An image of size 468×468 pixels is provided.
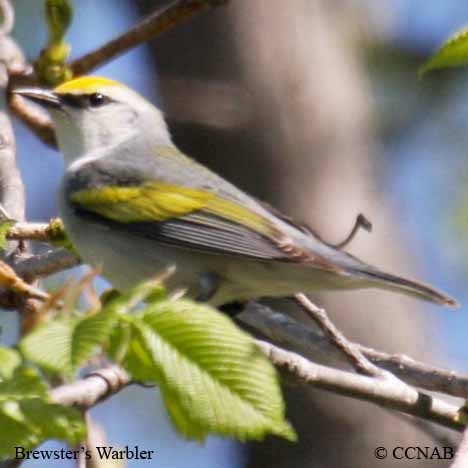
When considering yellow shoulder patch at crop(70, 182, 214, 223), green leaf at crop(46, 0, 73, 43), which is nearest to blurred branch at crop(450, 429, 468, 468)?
yellow shoulder patch at crop(70, 182, 214, 223)

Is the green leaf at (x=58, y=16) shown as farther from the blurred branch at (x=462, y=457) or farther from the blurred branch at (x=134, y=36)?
the blurred branch at (x=462, y=457)

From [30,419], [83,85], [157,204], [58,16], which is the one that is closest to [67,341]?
[30,419]

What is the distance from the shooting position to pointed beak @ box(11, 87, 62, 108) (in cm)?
428

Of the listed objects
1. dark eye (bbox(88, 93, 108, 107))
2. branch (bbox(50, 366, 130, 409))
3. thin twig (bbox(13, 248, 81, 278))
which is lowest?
thin twig (bbox(13, 248, 81, 278))

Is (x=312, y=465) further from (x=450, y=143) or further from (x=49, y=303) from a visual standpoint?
(x=450, y=143)

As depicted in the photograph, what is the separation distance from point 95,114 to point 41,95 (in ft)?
1.81

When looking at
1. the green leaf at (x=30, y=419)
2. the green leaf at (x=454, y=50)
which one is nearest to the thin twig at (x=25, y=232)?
the green leaf at (x=30, y=419)

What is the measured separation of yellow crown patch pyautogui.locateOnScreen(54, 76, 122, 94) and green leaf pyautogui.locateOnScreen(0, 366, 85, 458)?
243 cm

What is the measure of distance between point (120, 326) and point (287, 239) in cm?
165

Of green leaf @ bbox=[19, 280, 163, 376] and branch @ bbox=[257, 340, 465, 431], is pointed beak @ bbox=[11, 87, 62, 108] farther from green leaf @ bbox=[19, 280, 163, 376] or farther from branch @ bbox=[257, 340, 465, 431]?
green leaf @ bbox=[19, 280, 163, 376]

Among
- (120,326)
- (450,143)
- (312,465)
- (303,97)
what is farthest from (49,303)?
(450,143)

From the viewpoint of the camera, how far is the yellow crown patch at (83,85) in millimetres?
4445

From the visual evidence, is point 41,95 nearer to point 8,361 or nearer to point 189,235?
point 189,235

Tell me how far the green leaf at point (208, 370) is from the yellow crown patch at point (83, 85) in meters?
2.42
